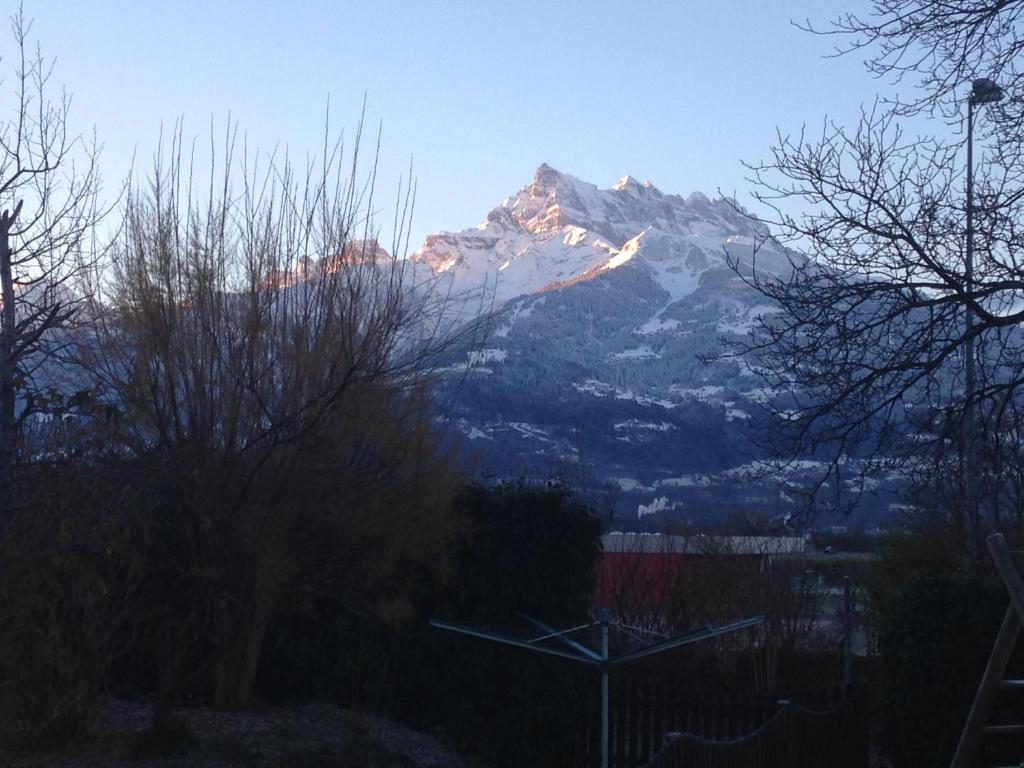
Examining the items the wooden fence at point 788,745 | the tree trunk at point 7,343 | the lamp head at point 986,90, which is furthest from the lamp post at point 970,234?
the tree trunk at point 7,343

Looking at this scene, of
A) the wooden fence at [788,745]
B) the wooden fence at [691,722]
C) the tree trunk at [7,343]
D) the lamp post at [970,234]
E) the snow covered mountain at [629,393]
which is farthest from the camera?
the snow covered mountain at [629,393]

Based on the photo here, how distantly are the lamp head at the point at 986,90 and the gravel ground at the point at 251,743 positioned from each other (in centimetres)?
725

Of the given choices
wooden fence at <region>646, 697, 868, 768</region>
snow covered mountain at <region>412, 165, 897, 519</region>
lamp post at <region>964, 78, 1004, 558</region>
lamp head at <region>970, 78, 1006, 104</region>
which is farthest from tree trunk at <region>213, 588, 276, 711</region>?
snow covered mountain at <region>412, 165, 897, 519</region>

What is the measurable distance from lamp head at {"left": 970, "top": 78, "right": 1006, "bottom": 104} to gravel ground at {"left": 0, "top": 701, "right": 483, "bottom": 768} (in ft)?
23.8

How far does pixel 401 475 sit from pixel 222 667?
2.61 meters

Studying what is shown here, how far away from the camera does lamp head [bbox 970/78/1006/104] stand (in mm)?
8961

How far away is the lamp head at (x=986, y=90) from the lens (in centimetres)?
896

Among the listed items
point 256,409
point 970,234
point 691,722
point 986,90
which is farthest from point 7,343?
point 691,722

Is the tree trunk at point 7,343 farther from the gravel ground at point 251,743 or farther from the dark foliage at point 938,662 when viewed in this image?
the dark foliage at point 938,662

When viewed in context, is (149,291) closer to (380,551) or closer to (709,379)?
(380,551)

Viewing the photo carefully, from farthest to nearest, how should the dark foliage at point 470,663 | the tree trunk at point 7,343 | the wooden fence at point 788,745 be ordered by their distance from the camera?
the dark foliage at point 470,663
the tree trunk at point 7,343
the wooden fence at point 788,745

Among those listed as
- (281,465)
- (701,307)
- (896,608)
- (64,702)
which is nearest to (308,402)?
(281,465)

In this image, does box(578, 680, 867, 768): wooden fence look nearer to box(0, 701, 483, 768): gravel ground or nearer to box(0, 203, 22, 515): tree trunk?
box(0, 701, 483, 768): gravel ground

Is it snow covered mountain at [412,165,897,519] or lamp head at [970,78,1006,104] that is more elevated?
snow covered mountain at [412,165,897,519]
